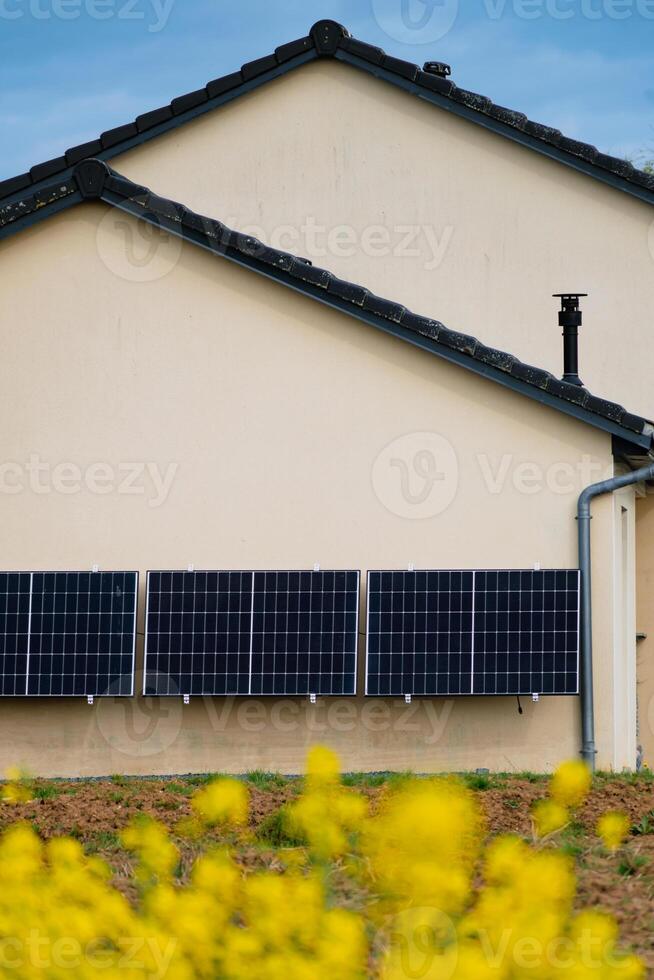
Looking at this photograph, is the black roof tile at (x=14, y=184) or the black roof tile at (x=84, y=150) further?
the black roof tile at (x=84, y=150)

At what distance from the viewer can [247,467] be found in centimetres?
1349

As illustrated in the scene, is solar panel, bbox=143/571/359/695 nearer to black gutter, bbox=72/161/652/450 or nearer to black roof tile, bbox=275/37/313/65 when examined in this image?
black gutter, bbox=72/161/652/450

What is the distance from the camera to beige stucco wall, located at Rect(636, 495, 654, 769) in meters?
15.8

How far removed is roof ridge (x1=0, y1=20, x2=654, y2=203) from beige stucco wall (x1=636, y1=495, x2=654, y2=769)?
12.1ft

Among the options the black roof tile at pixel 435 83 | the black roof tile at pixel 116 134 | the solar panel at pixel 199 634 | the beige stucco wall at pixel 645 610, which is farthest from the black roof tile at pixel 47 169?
the beige stucco wall at pixel 645 610

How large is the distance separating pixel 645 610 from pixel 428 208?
5.16m

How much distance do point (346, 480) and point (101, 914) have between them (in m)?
7.16

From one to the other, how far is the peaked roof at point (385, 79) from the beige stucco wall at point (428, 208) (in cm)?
15

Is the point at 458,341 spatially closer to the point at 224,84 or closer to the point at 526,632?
the point at 526,632

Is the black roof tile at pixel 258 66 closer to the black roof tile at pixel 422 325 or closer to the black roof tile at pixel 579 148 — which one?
the black roof tile at pixel 579 148

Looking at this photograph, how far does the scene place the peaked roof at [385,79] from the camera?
17156 millimetres

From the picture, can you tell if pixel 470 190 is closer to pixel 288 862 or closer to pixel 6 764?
pixel 6 764

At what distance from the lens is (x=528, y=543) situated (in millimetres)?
13180

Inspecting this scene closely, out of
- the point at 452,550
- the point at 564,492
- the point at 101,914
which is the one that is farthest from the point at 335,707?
the point at 101,914
